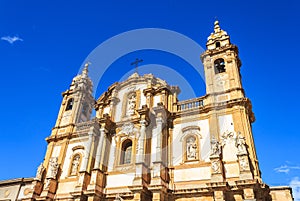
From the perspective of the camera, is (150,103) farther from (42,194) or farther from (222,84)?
(42,194)

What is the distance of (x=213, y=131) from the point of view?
54.2ft

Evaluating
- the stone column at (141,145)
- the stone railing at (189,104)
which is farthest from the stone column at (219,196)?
the stone railing at (189,104)

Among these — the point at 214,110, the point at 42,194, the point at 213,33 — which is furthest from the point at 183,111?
the point at 42,194

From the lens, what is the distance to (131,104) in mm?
22266

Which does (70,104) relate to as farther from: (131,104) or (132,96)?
(131,104)

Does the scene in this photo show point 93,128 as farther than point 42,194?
Yes

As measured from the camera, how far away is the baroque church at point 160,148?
1470cm

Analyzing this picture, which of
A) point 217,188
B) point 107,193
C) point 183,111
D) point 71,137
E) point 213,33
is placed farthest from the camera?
point 213,33

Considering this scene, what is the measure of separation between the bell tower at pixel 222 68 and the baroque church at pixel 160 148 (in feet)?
0.26

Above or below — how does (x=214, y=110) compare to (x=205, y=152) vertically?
above

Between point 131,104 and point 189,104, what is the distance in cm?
569

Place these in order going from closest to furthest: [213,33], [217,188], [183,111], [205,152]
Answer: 1. [217,188]
2. [205,152]
3. [183,111]
4. [213,33]

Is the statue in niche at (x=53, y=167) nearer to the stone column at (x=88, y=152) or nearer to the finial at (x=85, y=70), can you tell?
the stone column at (x=88, y=152)

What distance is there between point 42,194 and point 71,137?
5243mm
